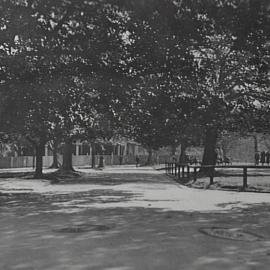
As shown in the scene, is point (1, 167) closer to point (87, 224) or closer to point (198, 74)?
Result: point (198, 74)

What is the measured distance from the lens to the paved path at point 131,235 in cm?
682

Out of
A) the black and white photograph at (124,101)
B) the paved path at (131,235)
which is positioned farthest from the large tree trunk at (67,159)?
the paved path at (131,235)

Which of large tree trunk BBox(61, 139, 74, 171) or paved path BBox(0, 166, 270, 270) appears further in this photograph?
large tree trunk BBox(61, 139, 74, 171)

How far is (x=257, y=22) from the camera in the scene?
41.9 ft

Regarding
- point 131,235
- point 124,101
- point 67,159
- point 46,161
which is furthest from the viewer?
point 46,161

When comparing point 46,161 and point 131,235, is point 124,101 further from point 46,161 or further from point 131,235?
point 46,161

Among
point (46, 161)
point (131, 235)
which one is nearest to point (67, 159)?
point (46, 161)

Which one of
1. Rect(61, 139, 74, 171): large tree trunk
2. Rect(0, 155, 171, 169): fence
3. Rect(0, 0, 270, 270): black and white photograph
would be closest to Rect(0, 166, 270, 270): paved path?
Rect(0, 0, 270, 270): black and white photograph

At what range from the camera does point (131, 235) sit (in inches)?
355

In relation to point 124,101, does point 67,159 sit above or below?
below

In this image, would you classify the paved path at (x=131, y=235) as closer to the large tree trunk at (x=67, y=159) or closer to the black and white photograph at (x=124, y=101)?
the black and white photograph at (x=124, y=101)

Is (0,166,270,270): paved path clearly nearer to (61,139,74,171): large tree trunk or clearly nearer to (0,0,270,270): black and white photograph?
(0,0,270,270): black and white photograph

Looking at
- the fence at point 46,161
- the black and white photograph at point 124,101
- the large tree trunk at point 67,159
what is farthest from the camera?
the fence at point 46,161

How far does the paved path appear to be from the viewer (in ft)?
22.4
